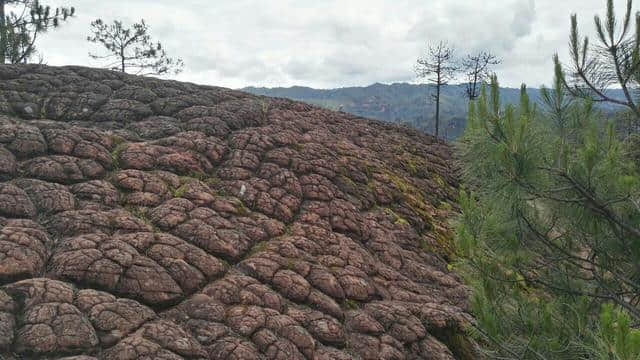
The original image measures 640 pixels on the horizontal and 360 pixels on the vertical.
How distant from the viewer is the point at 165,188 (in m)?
9.97

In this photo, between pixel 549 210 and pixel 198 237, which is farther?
pixel 198 237

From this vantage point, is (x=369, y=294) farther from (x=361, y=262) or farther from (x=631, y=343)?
(x=631, y=343)

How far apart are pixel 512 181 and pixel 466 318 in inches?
187

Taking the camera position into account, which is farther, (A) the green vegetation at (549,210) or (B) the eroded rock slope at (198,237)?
(B) the eroded rock slope at (198,237)

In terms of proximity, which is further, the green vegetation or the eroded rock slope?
the eroded rock slope

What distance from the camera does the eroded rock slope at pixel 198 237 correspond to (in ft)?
21.2

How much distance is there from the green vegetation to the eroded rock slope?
99.1 inches

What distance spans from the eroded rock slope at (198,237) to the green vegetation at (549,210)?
2.52 metres

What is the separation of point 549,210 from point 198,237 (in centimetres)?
648

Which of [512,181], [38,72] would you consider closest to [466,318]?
[512,181]

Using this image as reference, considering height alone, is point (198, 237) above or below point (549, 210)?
below

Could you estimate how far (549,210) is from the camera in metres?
6.32

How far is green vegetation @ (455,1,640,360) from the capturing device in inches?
213

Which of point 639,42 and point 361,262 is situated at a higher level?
point 639,42
